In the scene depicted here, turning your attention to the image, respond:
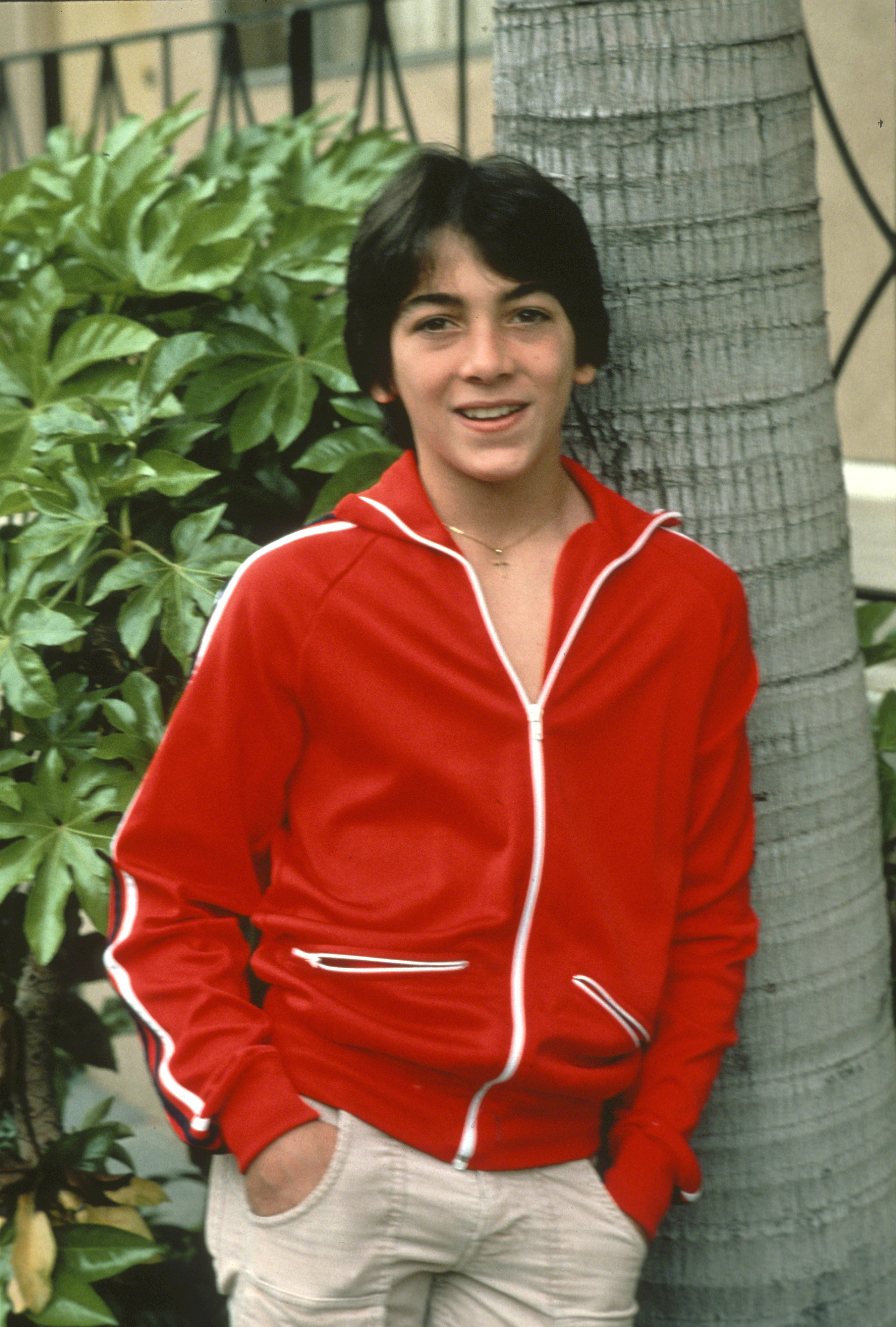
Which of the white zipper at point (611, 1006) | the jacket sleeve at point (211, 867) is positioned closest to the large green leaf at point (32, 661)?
the jacket sleeve at point (211, 867)

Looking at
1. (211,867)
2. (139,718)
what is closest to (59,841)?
(139,718)

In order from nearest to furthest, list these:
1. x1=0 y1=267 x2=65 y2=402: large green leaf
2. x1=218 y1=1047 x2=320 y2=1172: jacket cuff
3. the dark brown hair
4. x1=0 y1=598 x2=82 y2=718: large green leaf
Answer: x1=218 y1=1047 x2=320 y2=1172: jacket cuff, the dark brown hair, x1=0 y1=598 x2=82 y2=718: large green leaf, x1=0 y1=267 x2=65 y2=402: large green leaf

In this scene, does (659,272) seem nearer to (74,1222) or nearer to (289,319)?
(289,319)

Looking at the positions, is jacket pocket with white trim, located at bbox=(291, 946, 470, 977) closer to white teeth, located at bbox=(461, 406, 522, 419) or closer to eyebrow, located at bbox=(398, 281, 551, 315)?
white teeth, located at bbox=(461, 406, 522, 419)

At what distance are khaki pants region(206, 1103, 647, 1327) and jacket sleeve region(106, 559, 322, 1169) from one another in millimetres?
113

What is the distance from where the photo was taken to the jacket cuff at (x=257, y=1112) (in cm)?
179

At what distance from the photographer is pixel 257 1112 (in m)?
1.80

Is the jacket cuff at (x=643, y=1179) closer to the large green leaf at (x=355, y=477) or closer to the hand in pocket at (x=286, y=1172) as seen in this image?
the hand in pocket at (x=286, y=1172)

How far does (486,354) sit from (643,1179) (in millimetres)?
1041

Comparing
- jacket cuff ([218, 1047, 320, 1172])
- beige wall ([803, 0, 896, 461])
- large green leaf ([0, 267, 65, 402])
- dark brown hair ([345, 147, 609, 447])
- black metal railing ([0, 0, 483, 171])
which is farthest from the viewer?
black metal railing ([0, 0, 483, 171])

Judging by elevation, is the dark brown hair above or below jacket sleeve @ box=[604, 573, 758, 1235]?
above

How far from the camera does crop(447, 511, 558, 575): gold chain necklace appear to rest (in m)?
1.99

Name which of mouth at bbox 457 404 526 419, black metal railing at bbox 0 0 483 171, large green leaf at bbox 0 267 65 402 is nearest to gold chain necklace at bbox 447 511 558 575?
mouth at bbox 457 404 526 419

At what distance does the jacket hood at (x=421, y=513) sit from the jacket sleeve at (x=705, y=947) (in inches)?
6.4
